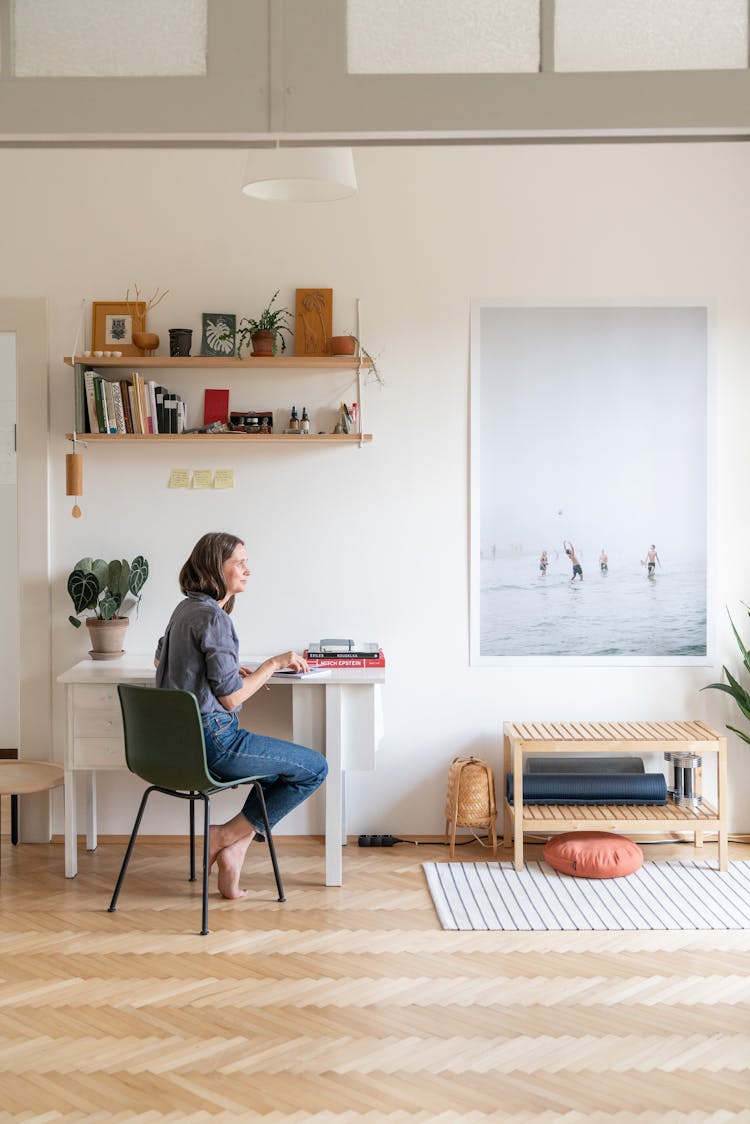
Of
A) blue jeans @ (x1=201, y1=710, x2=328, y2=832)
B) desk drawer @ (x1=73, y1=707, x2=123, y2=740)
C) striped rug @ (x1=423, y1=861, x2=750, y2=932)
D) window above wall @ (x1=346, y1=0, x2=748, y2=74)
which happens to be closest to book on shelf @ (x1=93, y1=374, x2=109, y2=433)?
desk drawer @ (x1=73, y1=707, x2=123, y2=740)

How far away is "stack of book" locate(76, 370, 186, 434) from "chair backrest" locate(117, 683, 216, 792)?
1244 mm

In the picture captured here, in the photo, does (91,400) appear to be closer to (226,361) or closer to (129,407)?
(129,407)

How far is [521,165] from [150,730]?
9.35ft

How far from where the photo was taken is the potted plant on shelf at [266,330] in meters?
4.78

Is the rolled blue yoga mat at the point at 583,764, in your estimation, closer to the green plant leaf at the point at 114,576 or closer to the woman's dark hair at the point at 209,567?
the woman's dark hair at the point at 209,567

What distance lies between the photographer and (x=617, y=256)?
495cm

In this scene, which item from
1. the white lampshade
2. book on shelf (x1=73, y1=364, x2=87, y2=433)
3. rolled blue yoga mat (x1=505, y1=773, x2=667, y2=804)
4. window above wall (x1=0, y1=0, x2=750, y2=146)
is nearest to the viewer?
window above wall (x1=0, y1=0, x2=750, y2=146)

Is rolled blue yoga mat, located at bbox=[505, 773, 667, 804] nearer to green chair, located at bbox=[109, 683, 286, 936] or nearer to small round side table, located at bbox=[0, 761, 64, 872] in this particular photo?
green chair, located at bbox=[109, 683, 286, 936]

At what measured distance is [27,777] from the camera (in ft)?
15.3

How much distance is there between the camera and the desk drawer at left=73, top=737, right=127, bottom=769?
448 centimetres

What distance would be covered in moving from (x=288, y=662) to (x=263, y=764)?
0.40m

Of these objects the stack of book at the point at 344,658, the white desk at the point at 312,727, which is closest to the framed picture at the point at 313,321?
the stack of book at the point at 344,658

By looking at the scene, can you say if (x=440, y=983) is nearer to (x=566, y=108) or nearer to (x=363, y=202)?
(x=566, y=108)

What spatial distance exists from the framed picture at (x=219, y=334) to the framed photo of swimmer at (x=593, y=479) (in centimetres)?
104
